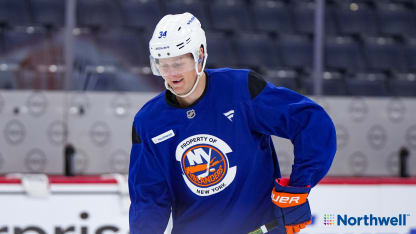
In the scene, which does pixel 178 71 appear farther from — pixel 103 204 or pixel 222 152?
pixel 103 204

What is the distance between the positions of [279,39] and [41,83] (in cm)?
247

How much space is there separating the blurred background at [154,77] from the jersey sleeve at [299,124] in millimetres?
1259

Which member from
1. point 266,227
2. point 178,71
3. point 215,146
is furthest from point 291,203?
point 178,71

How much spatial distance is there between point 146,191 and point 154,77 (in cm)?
301

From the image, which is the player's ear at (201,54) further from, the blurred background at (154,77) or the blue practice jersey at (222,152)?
the blurred background at (154,77)

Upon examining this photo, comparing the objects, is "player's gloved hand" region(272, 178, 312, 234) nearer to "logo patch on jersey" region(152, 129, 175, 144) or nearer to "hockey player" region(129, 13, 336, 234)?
"hockey player" region(129, 13, 336, 234)

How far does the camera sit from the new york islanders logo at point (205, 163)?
2016 mm

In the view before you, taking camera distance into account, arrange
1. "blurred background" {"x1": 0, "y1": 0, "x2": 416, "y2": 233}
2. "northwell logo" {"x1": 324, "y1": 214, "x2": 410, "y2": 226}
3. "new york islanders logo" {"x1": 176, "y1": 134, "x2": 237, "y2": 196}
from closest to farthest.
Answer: "new york islanders logo" {"x1": 176, "y1": 134, "x2": 237, "y2": 196} < "northwell logo" {"x1": 324, "y1": 214, "x2": 410, "y2": 226} < "blurred background" {"x1": 0, "y1": 0, "x2": 416, "y2": 233}

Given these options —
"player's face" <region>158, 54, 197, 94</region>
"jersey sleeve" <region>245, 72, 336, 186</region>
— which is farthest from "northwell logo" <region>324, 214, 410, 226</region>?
"player's face" <region>158, 54, 197, 94</region>

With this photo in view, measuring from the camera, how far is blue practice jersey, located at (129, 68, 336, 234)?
6.45 ft

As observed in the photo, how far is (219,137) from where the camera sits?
79.4 inches

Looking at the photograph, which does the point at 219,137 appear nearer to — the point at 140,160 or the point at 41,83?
the point at 140,160

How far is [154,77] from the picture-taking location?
5.06 m

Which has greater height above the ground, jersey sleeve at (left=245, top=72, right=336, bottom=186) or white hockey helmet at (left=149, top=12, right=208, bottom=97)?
white hockey helmet at (left=149, top=12, right=208, bottom=97)
